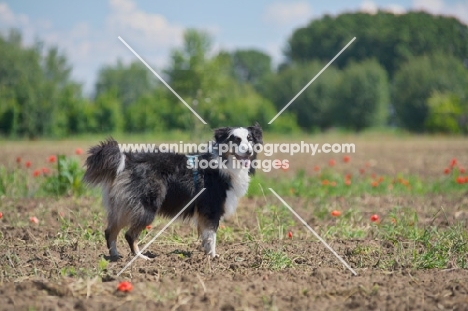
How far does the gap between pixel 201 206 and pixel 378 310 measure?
→ 2.83 m

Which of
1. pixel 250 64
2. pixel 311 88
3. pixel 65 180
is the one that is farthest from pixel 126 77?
pixel 65 180

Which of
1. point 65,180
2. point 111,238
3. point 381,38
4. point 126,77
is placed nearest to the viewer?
point 111,238

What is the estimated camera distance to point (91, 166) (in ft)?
20.5

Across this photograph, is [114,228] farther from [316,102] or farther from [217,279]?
[316,102]

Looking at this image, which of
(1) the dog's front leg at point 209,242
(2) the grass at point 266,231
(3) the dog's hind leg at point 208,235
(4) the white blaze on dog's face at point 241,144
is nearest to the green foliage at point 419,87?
(2) the grass at point 266,231

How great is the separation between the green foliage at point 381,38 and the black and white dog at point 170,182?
14.6m

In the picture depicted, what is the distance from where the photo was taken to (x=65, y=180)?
9539mm

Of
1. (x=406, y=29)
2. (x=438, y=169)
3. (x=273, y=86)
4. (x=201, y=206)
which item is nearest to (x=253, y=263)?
(x=201, y=206)

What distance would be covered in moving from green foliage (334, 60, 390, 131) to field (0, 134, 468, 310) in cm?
4063

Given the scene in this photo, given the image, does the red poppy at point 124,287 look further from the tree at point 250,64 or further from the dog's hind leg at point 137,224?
the tree at point 250,64

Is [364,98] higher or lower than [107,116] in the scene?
higher

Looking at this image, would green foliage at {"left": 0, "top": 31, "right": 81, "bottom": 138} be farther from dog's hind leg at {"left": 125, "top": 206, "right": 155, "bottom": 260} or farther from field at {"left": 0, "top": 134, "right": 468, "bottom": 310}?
dog's hind leg at {"left": 125, "top": 206, "right": 155, "bottom": 260}

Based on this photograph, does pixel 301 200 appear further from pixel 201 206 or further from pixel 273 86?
pixel 273 86

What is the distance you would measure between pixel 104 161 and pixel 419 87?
39.4 m
